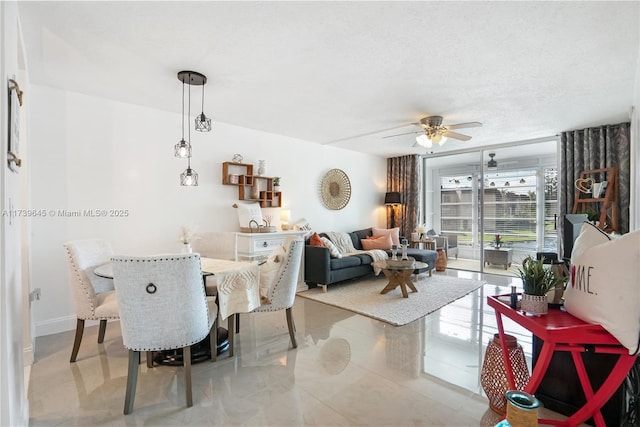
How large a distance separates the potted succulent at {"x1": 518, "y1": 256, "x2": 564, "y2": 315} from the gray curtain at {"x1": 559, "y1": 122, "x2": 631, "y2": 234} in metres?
4.03

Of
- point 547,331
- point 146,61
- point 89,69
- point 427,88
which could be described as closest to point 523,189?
point 427,88

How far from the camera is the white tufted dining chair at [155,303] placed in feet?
6.15

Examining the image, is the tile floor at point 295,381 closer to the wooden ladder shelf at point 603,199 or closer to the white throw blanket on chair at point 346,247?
the white throw blanket on chair at point 346,247

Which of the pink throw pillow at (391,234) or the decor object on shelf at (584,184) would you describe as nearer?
the decor object on shelf at (584,184)

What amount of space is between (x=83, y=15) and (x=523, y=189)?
7.13 m

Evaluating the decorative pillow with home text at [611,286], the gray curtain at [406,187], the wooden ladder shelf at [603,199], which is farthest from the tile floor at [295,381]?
the gray curtain at [406,187]

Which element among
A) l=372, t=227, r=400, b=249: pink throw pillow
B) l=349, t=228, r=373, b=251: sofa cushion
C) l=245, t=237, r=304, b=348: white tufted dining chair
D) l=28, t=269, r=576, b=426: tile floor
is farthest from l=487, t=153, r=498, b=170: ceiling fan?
l=245, t=237, r=304, b=348: white tufted dining chair

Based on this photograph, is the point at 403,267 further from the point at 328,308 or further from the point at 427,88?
the point at 427,88

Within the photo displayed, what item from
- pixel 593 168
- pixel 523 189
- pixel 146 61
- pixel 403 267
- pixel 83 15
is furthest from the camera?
pixel 523 189

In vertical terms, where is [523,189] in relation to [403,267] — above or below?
A: above

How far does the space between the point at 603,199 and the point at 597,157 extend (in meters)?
0.74

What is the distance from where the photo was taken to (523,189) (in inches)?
253

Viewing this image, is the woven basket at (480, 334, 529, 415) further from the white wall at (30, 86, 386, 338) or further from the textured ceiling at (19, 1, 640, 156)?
the white wall at (30, 86, 386, 338)

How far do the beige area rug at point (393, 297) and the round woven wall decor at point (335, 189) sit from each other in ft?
5.23
